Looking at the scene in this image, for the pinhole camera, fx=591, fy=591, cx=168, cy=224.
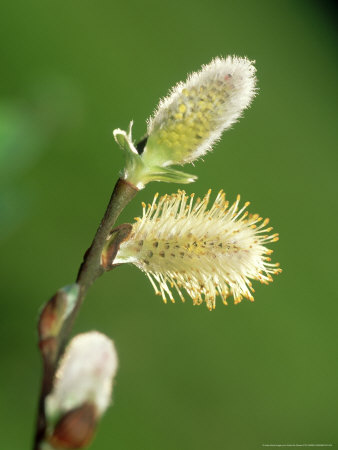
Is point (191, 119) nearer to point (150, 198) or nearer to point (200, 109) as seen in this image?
point (200, 109)

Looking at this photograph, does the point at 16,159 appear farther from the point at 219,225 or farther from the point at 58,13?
the point at 58,13

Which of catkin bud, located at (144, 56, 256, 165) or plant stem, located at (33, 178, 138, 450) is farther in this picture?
catkin bud, located at (144, 56, 256, 165)

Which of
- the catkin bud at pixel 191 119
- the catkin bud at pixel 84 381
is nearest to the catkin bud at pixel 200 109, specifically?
the catkin bud at pixel 191 119

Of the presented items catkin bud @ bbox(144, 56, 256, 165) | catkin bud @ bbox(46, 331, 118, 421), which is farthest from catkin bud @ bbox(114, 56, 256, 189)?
catkin bud @ bbox(46, 331, 118, 421)

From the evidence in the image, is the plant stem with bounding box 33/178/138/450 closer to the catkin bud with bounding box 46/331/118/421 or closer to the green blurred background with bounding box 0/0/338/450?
the catkin bud with bounding box 46/331/118/421

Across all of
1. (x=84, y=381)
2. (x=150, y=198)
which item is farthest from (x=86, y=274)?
(x=150, y=198)
